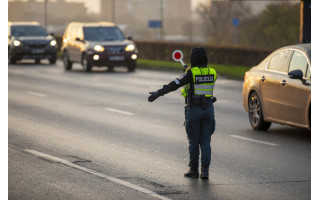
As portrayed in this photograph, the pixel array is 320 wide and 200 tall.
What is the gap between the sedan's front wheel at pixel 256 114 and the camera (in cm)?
1478

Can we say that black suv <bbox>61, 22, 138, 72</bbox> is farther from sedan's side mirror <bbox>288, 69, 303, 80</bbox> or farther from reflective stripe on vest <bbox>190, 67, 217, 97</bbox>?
reflective stripe on vest <bbox>190, 67, 217, 97</bbox>

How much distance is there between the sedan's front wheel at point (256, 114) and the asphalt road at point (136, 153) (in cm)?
18

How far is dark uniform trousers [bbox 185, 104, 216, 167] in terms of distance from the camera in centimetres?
1002

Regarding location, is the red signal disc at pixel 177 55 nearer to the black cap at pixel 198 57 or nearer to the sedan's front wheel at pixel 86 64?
the black cap at pixel 198 57

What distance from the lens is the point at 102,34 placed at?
113 ft

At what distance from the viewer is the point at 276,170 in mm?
10742

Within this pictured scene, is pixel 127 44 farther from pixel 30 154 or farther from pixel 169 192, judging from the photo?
pixel 169 192

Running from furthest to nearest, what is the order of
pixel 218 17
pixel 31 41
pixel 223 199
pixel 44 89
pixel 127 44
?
pixel 218 17
pixel 31 41
pixel 127 44
pixel 44 89
pixel 223 199

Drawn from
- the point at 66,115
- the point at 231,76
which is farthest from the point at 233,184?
the point at 231,76

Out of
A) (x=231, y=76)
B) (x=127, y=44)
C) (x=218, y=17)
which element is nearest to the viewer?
(x=231, y=76)

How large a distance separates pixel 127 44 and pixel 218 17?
257 ft

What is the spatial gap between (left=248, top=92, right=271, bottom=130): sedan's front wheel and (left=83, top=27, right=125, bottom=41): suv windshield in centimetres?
1941

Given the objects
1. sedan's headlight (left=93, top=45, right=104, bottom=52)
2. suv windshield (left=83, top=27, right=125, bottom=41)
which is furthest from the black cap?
suv windshield (left=83, top=27, right=125, bottom=41)

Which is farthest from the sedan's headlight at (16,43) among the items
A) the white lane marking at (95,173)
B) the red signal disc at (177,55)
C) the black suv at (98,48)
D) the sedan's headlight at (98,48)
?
the red signal disc at (177,55)
